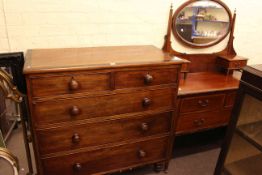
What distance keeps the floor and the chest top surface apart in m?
0.91

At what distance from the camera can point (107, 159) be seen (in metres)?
1.76

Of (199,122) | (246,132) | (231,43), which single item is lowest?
(199,122)

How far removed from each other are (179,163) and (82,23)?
1546mm

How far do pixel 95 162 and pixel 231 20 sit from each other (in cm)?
186

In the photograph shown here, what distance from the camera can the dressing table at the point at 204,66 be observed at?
1.98m

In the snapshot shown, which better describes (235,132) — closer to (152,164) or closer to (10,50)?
(152,164)

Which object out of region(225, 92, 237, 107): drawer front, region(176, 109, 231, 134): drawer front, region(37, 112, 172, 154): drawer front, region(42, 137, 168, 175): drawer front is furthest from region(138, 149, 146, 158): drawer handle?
region(225, 92, 237, 107): drawer front

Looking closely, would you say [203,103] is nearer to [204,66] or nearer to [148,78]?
[204,66]

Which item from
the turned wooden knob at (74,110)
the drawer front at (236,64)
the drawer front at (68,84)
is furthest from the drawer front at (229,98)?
the turned wooden knob at (74,110)

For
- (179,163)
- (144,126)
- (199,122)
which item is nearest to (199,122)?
(199,122)

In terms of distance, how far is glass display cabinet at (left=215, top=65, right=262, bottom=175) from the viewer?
1.23 m

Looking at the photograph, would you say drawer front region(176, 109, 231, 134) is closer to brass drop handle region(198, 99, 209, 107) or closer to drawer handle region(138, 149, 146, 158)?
brass drop handle region(198, 99, 209, 107)

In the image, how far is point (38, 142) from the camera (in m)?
1.49

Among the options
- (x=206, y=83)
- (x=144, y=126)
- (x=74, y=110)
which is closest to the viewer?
(x=74, y=110)
